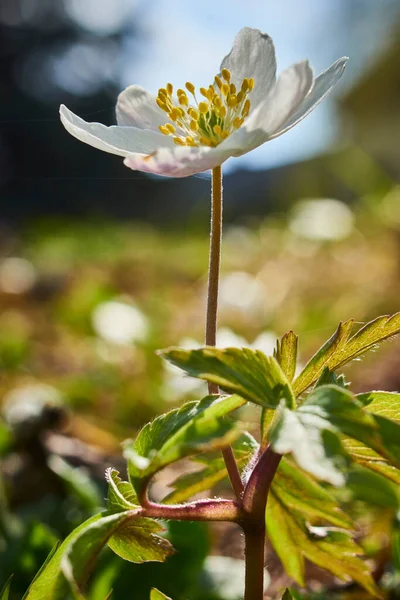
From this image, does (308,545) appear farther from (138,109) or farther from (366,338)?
(138,109)


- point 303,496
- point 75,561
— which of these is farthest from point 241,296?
point 75,561

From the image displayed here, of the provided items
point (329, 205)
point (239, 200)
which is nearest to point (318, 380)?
point (329, 205)

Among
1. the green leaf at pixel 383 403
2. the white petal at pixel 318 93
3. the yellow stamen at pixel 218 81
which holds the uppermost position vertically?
the yellow stamen at pixel 218 81

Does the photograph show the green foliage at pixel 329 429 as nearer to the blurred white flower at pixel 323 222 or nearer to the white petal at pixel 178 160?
the white petal at pixel 178 160

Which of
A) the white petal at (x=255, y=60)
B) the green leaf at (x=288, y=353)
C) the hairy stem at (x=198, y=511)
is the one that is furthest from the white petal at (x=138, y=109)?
the hairy stem at (x=198, y=511)

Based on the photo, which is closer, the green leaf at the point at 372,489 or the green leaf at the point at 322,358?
the green leaf at the point at 372,489

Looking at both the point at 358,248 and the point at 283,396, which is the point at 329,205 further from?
the point at 283,396

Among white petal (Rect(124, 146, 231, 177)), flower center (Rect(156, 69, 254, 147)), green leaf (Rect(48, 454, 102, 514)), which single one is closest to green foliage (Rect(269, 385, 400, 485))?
white petal (Rect(124, 146, 231, 177))
